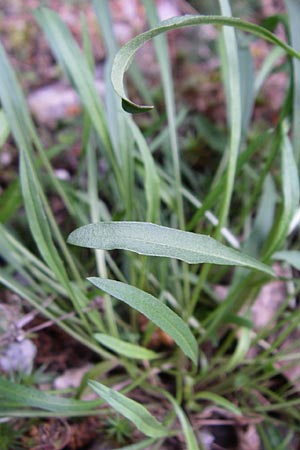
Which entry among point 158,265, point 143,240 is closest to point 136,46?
point 143,240

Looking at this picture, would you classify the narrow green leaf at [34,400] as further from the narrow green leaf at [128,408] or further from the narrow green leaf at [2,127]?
the narrow green leaf at [2,127]

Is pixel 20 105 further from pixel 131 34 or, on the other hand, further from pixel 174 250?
pixel 131 34

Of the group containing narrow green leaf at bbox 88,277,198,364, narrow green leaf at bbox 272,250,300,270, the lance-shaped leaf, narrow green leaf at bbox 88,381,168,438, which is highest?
the lance-shaped leaf

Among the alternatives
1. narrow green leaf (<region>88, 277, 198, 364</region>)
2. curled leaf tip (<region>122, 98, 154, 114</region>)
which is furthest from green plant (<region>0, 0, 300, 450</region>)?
curled leaf tip (<region>122, 98, 154, 114</region>)

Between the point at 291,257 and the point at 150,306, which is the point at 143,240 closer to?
the point at 150,306

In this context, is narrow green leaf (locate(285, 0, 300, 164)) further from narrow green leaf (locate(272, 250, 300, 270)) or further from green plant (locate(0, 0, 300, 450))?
narrow green leaf (locate(272, 250, 300, 270))

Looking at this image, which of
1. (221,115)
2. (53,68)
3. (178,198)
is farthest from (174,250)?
(53,68)

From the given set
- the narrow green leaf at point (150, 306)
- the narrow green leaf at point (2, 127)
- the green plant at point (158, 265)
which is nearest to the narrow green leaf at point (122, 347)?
the green plant at point (158, 265)
